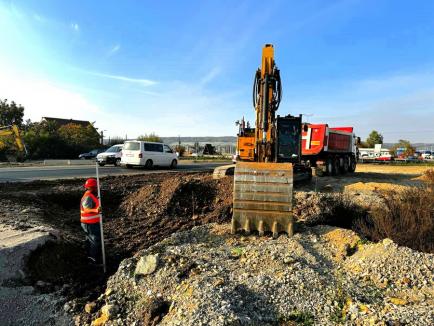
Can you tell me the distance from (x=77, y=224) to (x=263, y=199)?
463 cm

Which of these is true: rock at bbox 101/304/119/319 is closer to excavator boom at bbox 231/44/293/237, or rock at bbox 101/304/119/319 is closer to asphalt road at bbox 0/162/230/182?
excavator boom at bbox 231/44/293/237

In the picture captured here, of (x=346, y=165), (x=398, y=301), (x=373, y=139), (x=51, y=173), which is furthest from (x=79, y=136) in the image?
(x=373, y=139)

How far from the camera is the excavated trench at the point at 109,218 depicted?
5926mm

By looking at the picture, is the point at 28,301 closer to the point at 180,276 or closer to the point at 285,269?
the point at 180,276

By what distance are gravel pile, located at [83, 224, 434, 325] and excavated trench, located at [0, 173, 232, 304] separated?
33.0 inches

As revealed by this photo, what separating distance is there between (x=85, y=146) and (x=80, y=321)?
39493mm

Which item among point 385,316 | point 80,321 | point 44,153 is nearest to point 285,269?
point 385,316

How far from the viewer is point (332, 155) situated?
65.2ft

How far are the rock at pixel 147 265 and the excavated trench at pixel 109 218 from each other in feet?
2.14

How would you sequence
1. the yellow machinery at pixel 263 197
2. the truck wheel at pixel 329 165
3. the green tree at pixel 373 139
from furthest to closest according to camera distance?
1. the green tree at pixel 373 139
2. the truck wheel at pixel 329 165
3. the yellow machinery at pixel 263 197

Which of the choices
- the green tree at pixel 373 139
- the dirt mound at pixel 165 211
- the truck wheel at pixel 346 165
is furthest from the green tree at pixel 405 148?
the dirt mound at pixel 165 211

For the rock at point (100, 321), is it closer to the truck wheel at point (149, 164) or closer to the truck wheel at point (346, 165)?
the truck wheel at point (149, 164)

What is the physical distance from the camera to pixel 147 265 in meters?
5.55

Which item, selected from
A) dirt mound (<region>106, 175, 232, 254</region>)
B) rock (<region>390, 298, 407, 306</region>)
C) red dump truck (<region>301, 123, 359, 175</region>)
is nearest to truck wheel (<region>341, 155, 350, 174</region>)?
red dump truck (<region>301, 123, 359, 175</region>)
